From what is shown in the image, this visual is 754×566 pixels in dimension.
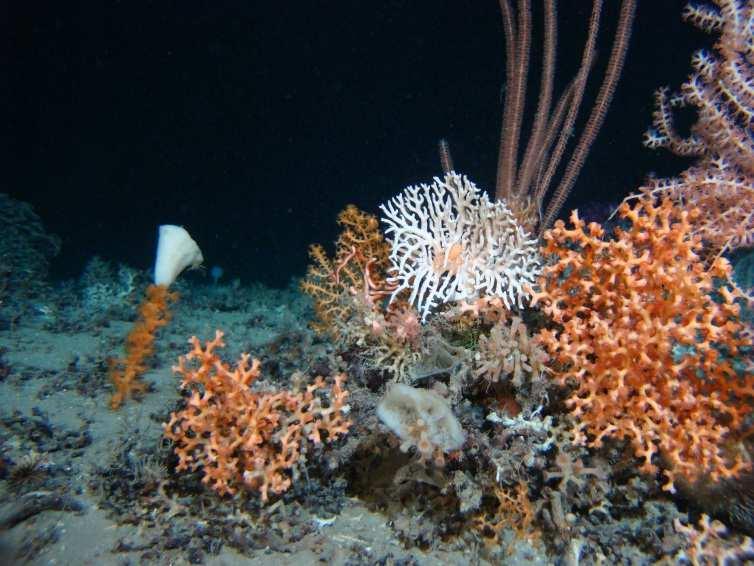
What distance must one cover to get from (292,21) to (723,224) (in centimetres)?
2398

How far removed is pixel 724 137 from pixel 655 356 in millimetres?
2439

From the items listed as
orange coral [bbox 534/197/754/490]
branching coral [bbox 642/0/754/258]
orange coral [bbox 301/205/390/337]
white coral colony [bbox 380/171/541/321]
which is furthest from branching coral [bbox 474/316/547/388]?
branching coral [bbox 642/0/754/258]

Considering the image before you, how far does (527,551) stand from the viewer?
102 inches

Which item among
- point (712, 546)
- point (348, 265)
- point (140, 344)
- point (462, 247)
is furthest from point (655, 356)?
point (140, 344)

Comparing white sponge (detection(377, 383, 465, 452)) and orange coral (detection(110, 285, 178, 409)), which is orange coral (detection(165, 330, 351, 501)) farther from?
orange coral (detection(110, 285, 178, 409))

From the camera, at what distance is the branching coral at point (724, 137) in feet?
11.6

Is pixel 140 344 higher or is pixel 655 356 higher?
pixel 140 344

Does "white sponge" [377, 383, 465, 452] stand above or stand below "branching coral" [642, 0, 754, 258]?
below

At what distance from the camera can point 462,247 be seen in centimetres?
332

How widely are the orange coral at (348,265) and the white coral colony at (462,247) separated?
0.65 m

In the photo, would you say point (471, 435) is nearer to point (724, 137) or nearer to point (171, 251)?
point (171, 251)

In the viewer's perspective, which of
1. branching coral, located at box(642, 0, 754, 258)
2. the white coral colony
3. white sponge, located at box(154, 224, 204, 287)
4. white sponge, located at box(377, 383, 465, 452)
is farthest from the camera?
white sponge, located at box(154, 224, 204, 287)

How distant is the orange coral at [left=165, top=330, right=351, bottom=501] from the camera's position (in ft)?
8.62

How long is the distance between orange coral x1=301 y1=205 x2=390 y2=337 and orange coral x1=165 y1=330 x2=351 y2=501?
1.20 metres
